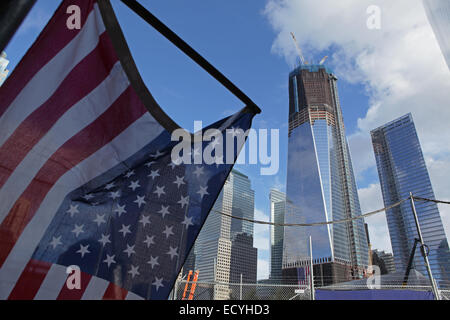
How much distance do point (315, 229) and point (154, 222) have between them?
431 ft

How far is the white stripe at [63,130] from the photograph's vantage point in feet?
5.63

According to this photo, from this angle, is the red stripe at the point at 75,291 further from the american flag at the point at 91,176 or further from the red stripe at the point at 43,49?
the red stripe at the point at 43,49

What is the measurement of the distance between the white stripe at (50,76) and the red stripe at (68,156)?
306mm

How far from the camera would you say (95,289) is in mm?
1864

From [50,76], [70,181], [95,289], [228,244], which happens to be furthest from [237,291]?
[228,244]

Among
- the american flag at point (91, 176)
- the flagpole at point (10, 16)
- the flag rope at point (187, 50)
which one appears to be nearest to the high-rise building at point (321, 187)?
the flag rope at point (187, 50)

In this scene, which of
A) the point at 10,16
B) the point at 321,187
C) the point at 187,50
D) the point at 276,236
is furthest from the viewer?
the point at 276,236

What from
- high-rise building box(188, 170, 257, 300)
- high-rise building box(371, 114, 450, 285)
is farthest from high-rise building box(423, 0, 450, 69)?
high-rise building box(371, 114, 450, 285)

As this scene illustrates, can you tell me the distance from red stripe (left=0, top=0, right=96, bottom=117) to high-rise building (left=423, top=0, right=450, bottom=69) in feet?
28.2

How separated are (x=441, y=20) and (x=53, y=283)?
11.7m

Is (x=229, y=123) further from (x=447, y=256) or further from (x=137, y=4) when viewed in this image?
(x=447, y=256)

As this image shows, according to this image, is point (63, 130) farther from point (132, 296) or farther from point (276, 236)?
point (276, 236)

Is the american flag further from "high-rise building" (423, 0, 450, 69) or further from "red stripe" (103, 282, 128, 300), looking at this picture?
"high-rise building" (423, 0, 450, 69)
